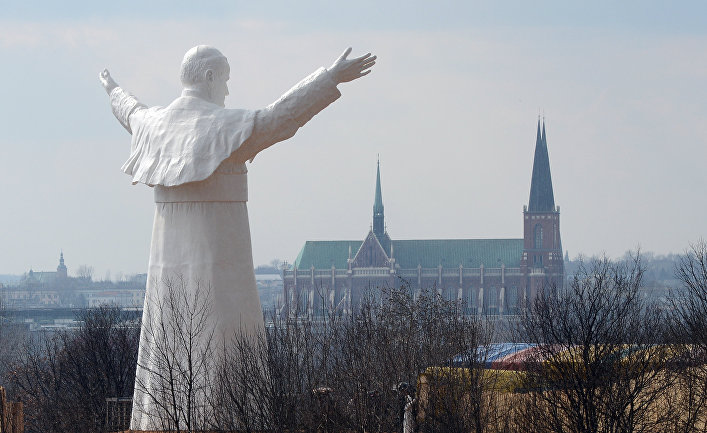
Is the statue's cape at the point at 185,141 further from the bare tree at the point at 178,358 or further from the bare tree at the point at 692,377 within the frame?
the bare tree at the point at 692,377

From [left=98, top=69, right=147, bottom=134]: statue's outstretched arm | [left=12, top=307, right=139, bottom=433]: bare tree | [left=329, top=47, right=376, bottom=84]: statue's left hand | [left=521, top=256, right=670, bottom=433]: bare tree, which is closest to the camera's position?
[left=329, top=47, right=376, bottom=84]: statue's left hand

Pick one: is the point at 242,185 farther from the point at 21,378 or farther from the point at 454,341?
the point at 21,378

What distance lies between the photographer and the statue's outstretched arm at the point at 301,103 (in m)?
19.8

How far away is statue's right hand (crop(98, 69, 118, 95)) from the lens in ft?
76.0

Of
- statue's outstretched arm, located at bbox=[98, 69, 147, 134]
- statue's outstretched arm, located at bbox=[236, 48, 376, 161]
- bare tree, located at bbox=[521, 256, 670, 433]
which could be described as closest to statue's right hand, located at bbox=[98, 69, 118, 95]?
statue's outstretched arm, located at bbox=[98, 69, 147, 134]

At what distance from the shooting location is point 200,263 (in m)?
21.3

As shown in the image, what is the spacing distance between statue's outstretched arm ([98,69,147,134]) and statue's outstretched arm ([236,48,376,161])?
2536 millimetres

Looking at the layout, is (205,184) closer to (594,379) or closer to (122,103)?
(122,103)

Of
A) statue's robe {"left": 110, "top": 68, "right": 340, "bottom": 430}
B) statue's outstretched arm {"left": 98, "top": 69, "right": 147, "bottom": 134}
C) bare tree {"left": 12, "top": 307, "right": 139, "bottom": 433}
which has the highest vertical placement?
statue's outstretched arm {"left": 98, "top": 69, "right": 147, "bottom": 134}

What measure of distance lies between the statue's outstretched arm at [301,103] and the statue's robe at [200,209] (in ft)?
0.08

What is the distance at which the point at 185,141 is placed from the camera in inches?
828

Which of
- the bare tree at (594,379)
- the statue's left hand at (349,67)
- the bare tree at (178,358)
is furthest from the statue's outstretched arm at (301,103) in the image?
the bare tree at (594,379)

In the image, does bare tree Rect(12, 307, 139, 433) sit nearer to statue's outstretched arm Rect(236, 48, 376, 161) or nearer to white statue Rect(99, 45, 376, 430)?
white statue Rect(99, 45, 376, 430)

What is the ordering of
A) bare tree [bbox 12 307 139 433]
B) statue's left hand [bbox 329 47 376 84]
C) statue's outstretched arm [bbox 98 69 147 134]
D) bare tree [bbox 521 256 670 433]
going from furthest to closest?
bare tree [bbox 12 307 139 433]
bare tree [bbox 521 256 670 433]
statue's outstretched arm [bbox 98 69 147 134]
statue's left hand [bbox 329 47 376 84]
